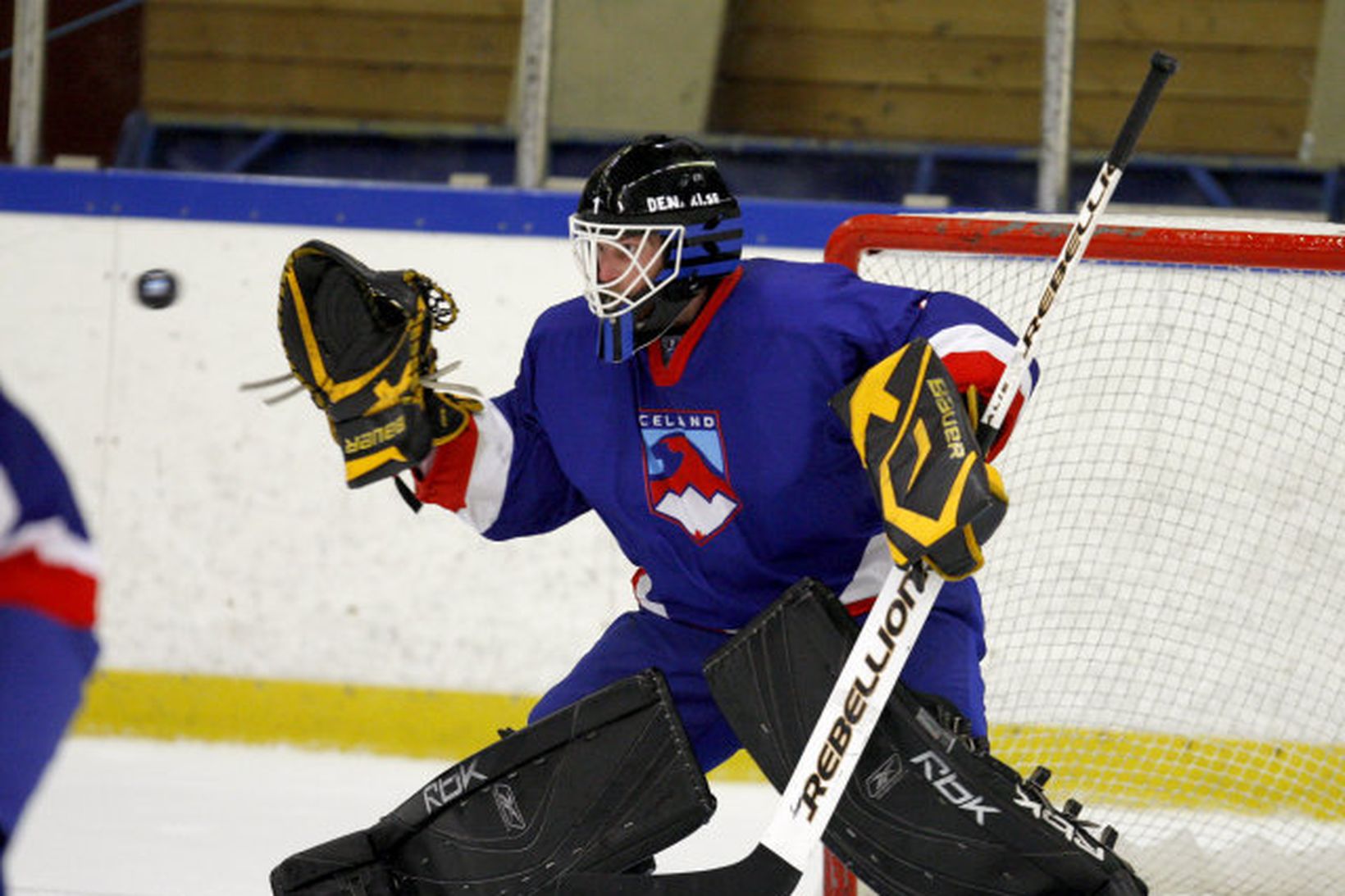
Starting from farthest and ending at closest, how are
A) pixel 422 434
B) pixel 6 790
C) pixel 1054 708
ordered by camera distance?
pixel 1054 708, pixel 422 434, pixel 6 790

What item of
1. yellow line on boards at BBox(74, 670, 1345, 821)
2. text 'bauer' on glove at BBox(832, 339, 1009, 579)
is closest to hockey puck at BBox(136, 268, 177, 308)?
yellow line on boards at BBox(74, 670, 1345, 821)

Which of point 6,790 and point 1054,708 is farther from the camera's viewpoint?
point 1054,708

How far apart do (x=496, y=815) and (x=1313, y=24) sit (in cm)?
292

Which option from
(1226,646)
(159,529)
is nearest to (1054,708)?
(1226,646)

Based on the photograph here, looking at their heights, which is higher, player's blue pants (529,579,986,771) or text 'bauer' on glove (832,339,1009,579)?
text 'bauer' on glove (832,339,1009,579)

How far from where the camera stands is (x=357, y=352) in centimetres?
233

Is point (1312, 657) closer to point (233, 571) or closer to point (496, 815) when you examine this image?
point (496, 815)

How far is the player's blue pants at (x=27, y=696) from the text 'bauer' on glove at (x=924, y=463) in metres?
0.92

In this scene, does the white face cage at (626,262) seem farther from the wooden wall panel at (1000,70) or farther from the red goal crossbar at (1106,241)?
the wooden wall panel at (1000,70)

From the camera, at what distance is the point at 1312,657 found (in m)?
3.60

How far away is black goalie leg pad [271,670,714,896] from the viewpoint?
92.9 inches

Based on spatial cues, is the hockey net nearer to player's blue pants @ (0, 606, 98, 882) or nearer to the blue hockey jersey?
the blue hockey jersey

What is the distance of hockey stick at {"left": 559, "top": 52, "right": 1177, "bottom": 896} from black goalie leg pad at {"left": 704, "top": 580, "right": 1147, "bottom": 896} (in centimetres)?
2

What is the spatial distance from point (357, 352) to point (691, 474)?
16.5 inches
